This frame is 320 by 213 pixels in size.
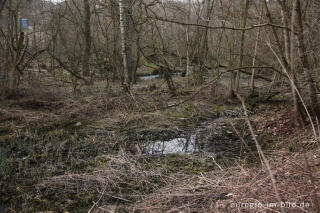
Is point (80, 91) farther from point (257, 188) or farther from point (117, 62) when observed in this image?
point (257, 188)

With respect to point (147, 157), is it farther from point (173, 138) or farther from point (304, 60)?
point (304, 60)

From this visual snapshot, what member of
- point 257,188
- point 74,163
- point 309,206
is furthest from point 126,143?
point 309,206

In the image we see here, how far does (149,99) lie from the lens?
8719mm

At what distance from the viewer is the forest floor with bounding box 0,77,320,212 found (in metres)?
2.72

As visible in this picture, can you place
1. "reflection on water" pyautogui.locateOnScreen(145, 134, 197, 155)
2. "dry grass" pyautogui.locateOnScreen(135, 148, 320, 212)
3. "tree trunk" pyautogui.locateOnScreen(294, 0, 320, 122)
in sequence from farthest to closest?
"reflection on water" pyautogui.locateOnScreen(145, 134, 197, 155) < "tree trunk" pyautogui.locateOnScreen(294, 0, 320, 122) < "dry grass" pyautogui.locateOnScreen(135, 148, 320, 212)

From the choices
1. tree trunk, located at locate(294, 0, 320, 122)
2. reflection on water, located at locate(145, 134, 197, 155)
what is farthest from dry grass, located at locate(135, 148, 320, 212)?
reflection on water, located at locate(145, 134, 197, 155)

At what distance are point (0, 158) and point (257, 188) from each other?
414cm

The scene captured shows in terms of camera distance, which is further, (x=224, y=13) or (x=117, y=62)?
(x=117, y=62)

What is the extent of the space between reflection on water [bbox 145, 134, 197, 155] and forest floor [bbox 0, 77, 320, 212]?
2 cm

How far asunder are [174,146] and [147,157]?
34.3 inches

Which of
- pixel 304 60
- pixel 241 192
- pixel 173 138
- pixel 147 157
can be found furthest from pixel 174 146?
pixel 241 192

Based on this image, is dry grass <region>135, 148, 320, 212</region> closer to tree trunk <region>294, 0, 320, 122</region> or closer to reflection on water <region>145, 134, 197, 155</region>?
tree trunk <region>294, 0, 320, 122</region>

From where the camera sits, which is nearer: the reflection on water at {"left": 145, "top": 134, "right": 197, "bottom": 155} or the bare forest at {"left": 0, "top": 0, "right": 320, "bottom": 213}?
the bare forest at {"left": 0, "top": 0, "right": 320, "bottom": 213}

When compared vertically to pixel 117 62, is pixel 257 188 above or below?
below
